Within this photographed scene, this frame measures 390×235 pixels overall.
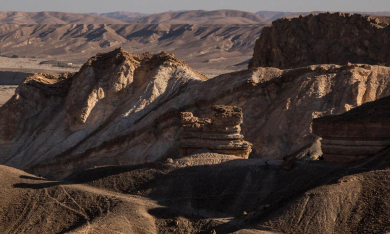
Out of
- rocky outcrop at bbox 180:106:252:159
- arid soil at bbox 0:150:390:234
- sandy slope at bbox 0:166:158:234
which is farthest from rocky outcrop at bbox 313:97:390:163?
sandy slope at bbox 0:166:158:234

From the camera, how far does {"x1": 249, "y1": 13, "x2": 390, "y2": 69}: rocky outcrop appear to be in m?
39.7

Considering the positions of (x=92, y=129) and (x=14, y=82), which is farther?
(x=14, y=82)

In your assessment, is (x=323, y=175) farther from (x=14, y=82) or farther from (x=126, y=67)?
(x=14, y=82)

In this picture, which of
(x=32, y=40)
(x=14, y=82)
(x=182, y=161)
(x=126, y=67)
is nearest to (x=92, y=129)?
(x=126, y=67)

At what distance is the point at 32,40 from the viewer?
169125mm

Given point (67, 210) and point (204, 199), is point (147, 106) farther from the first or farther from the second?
point (67, 210)

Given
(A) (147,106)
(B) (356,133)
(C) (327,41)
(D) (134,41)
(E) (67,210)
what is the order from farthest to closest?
(D) (134,41)
(C) (327,41)
(A) (147,106)
(B) (356,133)
(E) (67,210)

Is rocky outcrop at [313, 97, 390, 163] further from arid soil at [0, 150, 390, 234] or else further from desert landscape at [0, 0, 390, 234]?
arid soil at [0, 150, 390, 234]

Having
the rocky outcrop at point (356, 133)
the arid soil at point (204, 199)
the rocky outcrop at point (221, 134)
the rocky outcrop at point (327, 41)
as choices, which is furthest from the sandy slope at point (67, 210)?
the rocky outcrop at point (327, 41)

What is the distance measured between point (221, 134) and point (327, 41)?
61.6ft

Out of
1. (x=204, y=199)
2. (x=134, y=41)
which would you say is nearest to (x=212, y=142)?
(x=204, y=199)

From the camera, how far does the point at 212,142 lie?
2497 cm

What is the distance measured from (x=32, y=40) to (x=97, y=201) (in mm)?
154640

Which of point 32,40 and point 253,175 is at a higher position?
point 253,175
